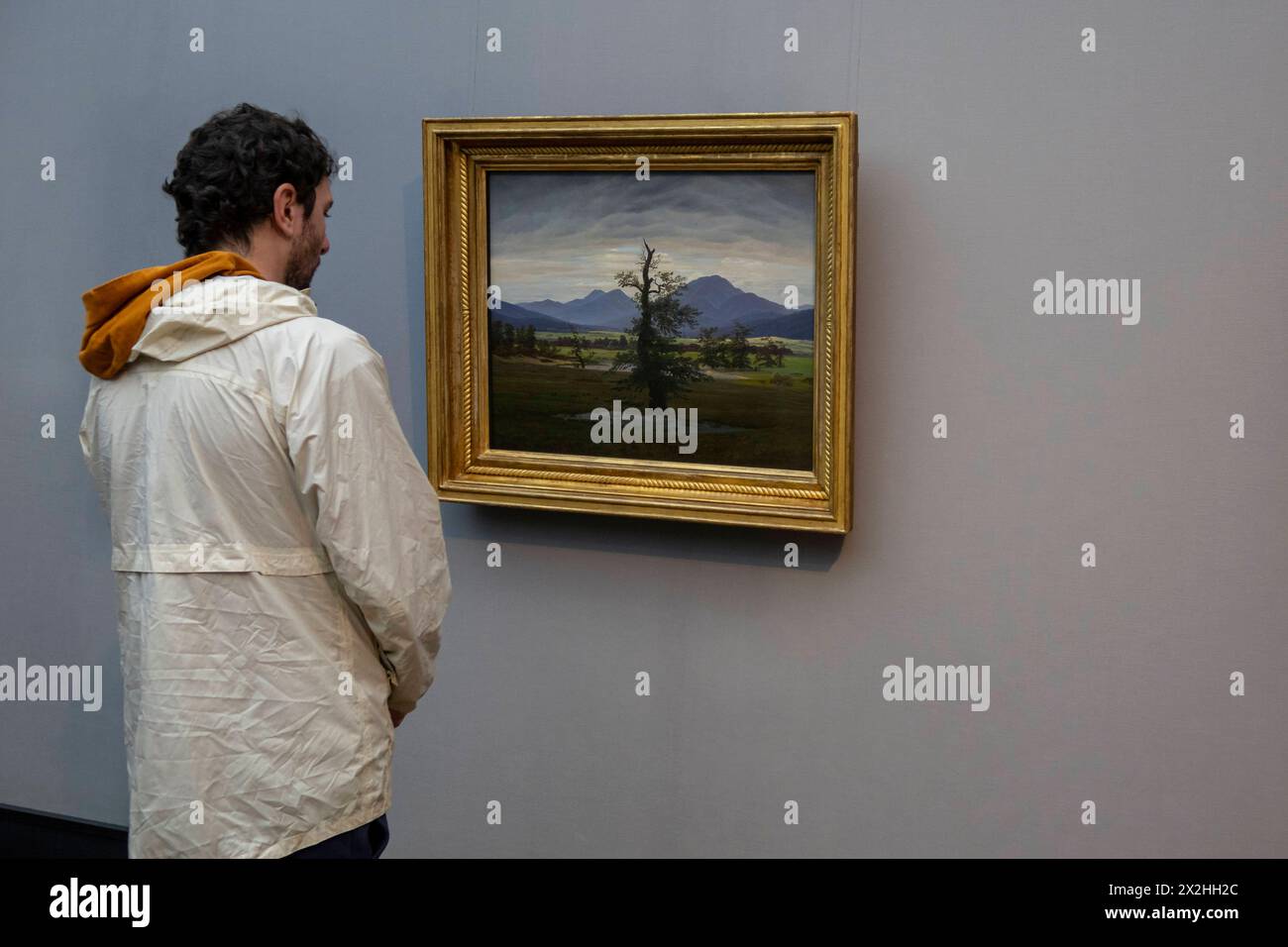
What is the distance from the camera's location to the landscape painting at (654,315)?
3289mm

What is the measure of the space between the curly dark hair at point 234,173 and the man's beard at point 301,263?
95 mm

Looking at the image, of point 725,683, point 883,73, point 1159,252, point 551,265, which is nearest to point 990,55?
point 883,73

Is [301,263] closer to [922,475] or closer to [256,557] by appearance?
[256,557]

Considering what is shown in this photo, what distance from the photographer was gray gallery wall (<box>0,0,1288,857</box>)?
9.75 feet

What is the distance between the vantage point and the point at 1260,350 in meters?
2.92

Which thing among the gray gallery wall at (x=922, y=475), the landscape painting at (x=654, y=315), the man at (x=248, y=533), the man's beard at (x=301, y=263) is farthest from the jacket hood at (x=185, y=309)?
the gray gallery wall at (x=922, y=475)

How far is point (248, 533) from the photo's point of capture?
2.33 m

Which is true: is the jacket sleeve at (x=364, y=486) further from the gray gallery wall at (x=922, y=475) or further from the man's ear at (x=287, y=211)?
the gray gallery wall at (x=922, y=475)

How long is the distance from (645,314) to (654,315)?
3 centimetres

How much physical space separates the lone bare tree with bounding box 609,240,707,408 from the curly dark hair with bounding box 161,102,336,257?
1.18 m

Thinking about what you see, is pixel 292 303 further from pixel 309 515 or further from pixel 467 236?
pixel 467 236

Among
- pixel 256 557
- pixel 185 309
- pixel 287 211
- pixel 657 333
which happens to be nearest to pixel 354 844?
pixel 256 557

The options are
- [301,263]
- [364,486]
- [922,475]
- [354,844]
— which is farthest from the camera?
[922,475]

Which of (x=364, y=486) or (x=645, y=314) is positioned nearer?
(x=364, y=486)
